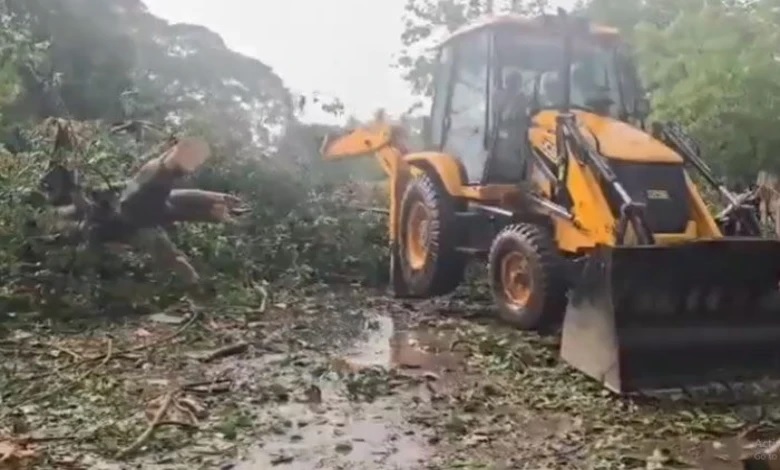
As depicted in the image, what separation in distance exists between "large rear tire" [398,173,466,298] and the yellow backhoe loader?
0.5 inches

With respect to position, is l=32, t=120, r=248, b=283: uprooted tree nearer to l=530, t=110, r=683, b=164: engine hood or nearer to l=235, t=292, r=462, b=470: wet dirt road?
l=235, t=292, r=462, b=470: wet dirt road

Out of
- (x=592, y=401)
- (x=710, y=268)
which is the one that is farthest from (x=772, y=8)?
(x=592, y=401)

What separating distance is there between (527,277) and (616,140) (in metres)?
1.15

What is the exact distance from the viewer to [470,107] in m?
8.20

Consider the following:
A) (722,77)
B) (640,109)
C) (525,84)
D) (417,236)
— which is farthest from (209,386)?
(722,77)

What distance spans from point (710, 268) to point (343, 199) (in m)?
6.01

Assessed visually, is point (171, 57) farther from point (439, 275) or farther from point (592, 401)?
point (592, 401)

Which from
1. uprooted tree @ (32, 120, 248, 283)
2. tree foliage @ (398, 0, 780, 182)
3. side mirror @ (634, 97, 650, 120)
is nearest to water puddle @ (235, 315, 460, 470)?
uprooted tree @ (32, 120, 248, 283)

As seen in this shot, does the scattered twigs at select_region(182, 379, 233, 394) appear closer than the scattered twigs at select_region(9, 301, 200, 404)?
No

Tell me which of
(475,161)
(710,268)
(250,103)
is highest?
(250,103)

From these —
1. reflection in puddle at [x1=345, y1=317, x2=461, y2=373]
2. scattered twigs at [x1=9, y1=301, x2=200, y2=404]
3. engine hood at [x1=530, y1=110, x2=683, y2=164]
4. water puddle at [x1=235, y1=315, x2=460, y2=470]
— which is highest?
engine hood at [x1=530, y1=110, x2=683, y2=164]

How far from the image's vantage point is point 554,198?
7.14 metres

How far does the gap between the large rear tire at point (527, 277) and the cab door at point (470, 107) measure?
0.96 m

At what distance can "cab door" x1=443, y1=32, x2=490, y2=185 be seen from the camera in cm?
792
